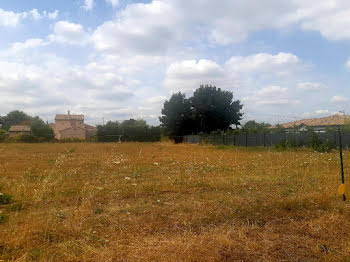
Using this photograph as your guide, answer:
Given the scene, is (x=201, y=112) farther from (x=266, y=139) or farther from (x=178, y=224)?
(x=178, y=224)

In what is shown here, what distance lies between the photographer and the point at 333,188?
17.0 ft

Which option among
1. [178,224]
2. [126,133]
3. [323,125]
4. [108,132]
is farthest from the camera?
[126,133]

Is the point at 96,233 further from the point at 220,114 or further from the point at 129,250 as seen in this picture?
the point at 220,114

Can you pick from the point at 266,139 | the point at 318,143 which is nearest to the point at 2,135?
the point at 266,139

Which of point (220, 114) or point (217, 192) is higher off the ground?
point (220, 114)

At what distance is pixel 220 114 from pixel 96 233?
35.0 m

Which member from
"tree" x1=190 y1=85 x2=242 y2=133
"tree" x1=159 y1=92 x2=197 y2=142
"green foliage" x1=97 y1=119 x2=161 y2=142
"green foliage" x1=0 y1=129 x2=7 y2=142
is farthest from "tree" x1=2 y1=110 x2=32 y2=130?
"tree" x1=190 y1=85 x2=242 y2=133

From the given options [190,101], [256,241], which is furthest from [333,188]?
[190,101]

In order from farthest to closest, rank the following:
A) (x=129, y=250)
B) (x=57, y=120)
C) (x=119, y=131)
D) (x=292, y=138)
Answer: (x=57, y=120) → (x=119, y=131) → (x=292, y=138) → (x=129, y=250)

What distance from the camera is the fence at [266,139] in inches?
693

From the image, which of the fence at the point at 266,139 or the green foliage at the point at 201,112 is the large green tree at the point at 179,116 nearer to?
the green foliage at the point at 201,112

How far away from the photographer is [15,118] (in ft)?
246

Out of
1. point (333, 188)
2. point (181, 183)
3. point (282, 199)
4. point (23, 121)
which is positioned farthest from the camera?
point (23, 121)

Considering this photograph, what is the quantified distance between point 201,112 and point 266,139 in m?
14.9
